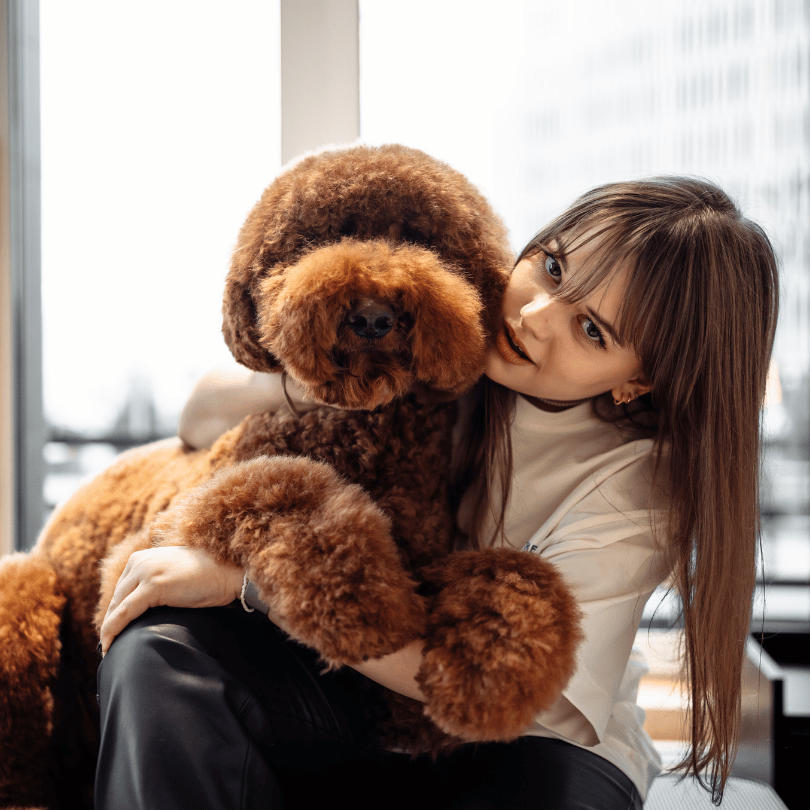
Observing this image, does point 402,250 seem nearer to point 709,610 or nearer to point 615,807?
point 709,610

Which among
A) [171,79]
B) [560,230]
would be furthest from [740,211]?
[171,79]

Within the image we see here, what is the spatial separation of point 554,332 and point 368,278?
291 mm

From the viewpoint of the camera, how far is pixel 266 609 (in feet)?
2.61

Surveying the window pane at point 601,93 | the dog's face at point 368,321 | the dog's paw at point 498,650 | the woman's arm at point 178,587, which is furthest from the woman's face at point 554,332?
the window pane at point 601,93

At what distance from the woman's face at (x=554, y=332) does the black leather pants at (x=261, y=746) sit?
1.53ft

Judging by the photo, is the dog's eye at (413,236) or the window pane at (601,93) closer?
the dog's eye at (413,236)

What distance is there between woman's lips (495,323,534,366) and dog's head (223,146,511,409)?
33 mm

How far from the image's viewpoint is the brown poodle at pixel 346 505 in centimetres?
66

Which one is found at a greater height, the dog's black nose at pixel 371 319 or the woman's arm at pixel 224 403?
the dog's black nose at pixel 371 319

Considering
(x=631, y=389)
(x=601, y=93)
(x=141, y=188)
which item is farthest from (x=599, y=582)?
(x=141, y=188)

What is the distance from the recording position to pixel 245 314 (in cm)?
82

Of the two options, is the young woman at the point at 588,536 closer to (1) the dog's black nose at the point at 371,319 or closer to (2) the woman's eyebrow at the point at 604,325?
(2) the woman's eyebrow at the point at 604,325

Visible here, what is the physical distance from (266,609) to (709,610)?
0.59 metres

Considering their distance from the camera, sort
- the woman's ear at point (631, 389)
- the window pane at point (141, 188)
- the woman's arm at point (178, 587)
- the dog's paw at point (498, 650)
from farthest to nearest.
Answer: the window pane at point (141, 188)
the woman's ear at point (631, 389)
the woman's arm at point (178, 587)
the dog's paw at point (498, 650)
